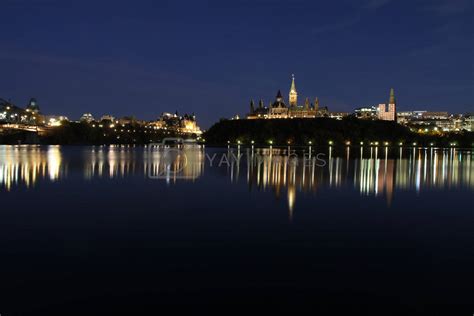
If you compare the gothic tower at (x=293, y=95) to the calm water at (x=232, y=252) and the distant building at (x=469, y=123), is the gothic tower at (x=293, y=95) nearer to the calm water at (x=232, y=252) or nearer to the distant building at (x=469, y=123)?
the distant building at (x=469, y=123)

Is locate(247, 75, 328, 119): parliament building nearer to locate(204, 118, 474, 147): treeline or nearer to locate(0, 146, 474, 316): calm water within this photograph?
locate(204, 118, 474, 147): treeline

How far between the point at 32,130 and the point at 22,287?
10030cm

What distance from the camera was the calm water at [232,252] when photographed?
6512 mm

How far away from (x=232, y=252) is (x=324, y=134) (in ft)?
339

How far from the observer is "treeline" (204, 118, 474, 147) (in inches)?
4422

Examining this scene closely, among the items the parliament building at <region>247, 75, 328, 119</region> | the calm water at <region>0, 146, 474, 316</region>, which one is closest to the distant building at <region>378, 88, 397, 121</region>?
the parliament building at <region>247, 75, 328, 119</region>

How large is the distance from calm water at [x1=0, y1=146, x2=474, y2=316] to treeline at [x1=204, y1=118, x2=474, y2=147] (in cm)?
9509

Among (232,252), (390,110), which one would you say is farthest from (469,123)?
(232,252)

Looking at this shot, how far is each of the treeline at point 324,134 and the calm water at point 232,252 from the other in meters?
95.1

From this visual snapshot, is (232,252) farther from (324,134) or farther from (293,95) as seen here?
(293,95)

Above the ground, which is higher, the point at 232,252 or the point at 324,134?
the point at 324,134

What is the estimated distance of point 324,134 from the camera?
10950 centimetres

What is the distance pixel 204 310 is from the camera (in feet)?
19.9

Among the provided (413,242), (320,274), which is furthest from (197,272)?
(413,242)
